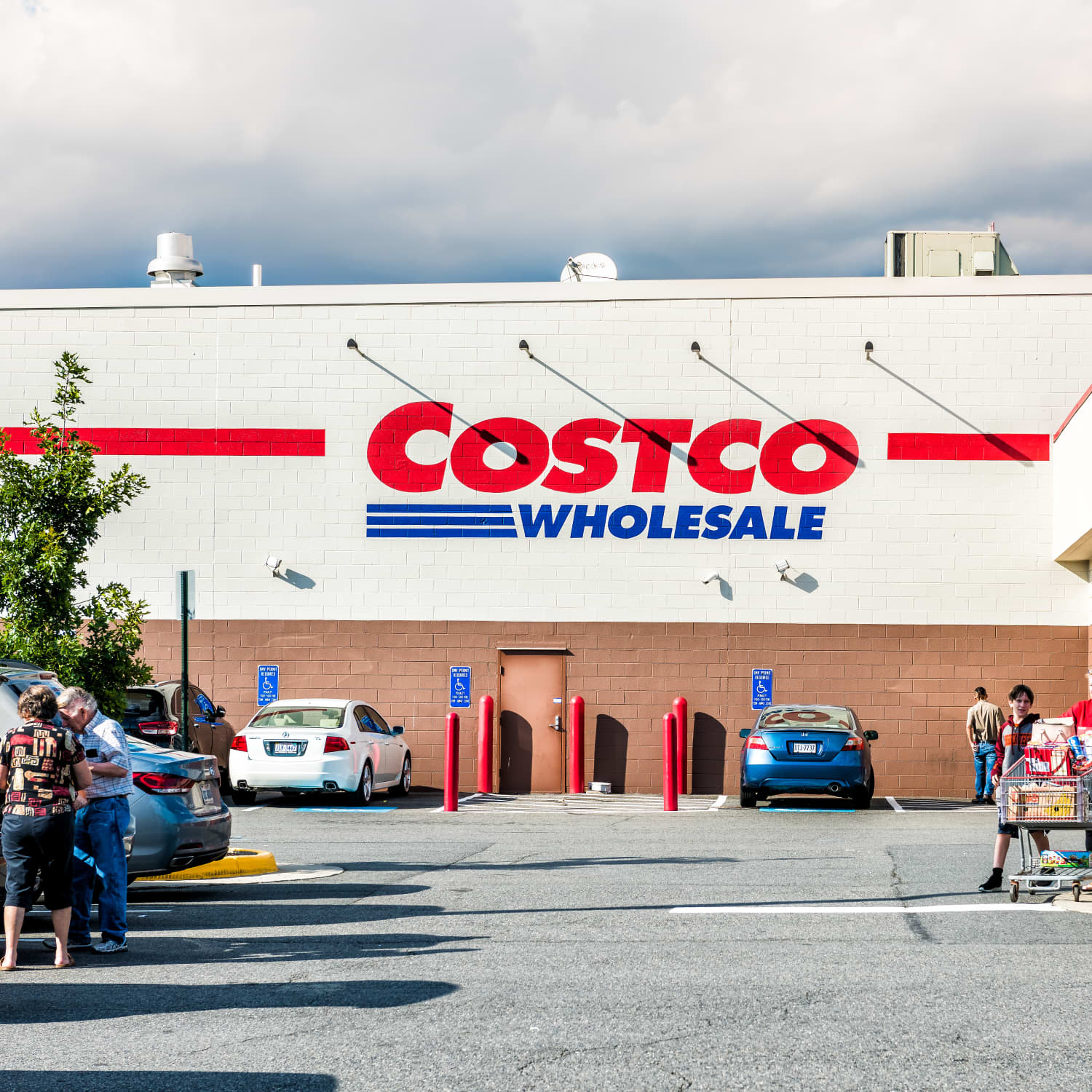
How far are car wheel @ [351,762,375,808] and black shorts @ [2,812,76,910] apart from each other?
10393mm

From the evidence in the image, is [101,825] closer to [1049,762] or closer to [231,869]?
[231,869]

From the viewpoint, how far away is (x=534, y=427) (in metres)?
22.5

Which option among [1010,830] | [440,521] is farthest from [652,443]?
[1010,830]

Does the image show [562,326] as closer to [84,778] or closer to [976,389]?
[976,389]

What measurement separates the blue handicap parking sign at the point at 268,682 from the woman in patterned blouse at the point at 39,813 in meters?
14.3

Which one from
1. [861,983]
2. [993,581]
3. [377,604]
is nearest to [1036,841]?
[861,983]

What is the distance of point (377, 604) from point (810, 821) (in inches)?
339

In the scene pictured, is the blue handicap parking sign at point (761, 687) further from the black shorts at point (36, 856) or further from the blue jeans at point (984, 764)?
the black shorts at point (36, 856)

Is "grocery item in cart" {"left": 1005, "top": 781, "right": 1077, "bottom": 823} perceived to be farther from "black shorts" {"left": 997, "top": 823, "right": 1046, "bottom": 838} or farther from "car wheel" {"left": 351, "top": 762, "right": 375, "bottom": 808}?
"car wheel" {"left": 351, "top": 762, "right": 375, "bottom": 808}

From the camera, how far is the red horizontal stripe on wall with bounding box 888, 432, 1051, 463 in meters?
22.0

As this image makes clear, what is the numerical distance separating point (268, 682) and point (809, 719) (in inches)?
351

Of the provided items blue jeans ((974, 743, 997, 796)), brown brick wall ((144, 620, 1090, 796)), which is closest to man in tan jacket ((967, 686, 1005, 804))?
blue jeans ((974, 743, 997, 796))

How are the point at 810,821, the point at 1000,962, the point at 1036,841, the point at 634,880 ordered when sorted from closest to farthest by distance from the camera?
1. the point at 1000,962
2. the point at 1036,841
3. the point at 634,880
4. the point at 810,821

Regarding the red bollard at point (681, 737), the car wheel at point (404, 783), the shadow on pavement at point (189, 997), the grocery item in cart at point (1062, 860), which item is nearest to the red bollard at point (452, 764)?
the car wheel at point (404, 783)
